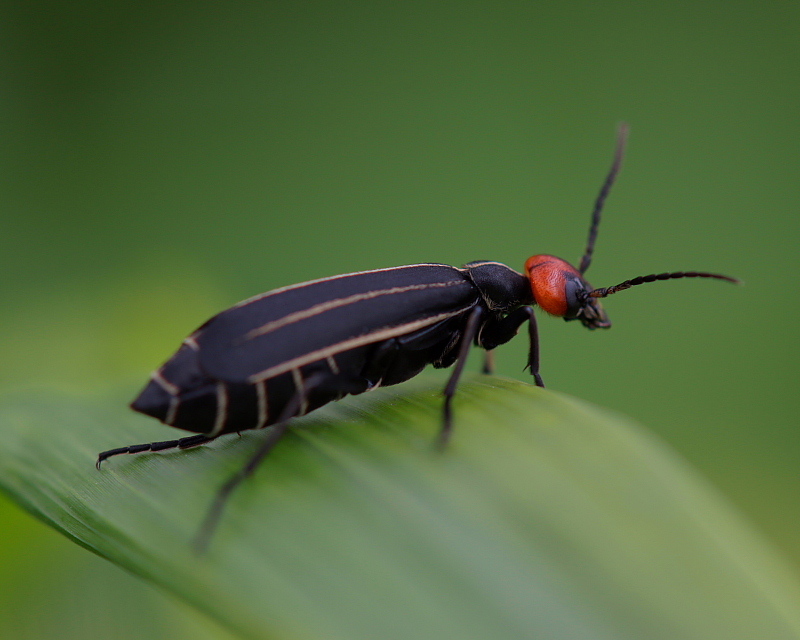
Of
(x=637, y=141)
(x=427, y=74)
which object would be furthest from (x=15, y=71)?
(x=637, y=141)

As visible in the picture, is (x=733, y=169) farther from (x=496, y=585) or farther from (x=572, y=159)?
(x=496, y=585)

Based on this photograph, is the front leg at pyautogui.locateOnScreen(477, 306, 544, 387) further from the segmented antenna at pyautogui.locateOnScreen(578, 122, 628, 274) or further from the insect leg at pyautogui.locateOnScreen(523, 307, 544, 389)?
the segmented antenna at pyautogui.locateOnScreen(578, 122, 628, 274)

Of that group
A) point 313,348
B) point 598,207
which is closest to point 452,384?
point 313,348

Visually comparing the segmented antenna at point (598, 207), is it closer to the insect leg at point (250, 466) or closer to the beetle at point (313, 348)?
the beetle at point (313, 348)

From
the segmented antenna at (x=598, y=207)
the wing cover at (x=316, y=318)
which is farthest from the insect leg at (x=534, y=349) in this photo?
the segmented antenna at (x=598, y=207)

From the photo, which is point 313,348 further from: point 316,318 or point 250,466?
point 250,466

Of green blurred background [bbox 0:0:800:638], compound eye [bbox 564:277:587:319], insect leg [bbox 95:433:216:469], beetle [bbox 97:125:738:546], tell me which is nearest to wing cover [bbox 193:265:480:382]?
beetle [bbox 97:125:738:546]
